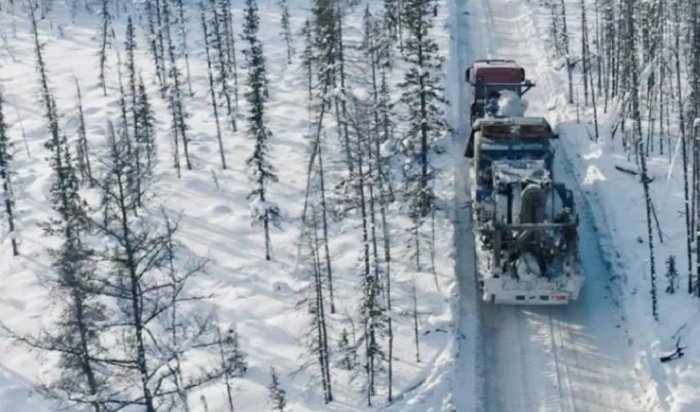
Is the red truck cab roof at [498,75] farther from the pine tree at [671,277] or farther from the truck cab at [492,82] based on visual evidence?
the pine tree at [671,277]

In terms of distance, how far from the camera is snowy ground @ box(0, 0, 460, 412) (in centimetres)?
2664

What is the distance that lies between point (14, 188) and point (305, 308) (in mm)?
23439

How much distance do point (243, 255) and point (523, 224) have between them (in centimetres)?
1431

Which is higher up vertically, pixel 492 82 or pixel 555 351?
pixel 492 82

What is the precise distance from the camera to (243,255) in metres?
37.8

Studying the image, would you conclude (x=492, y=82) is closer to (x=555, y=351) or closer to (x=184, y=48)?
(x=555, y=351)

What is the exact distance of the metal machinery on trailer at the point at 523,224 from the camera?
26391mm

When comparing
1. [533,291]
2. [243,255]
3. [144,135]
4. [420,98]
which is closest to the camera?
[533,291]

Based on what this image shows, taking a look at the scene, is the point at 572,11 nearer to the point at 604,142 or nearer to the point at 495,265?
the point at 604,142

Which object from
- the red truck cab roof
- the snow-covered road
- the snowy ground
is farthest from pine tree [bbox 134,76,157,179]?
the snow-covered road

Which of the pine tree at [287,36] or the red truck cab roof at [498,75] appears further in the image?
the pine tree at [287,36]

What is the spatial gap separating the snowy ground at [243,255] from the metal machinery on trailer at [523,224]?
2141 millimetres

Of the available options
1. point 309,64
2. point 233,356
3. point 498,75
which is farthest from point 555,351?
point 309,64

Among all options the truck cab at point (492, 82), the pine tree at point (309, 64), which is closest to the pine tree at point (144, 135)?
the pine tree at point (309, 64)
